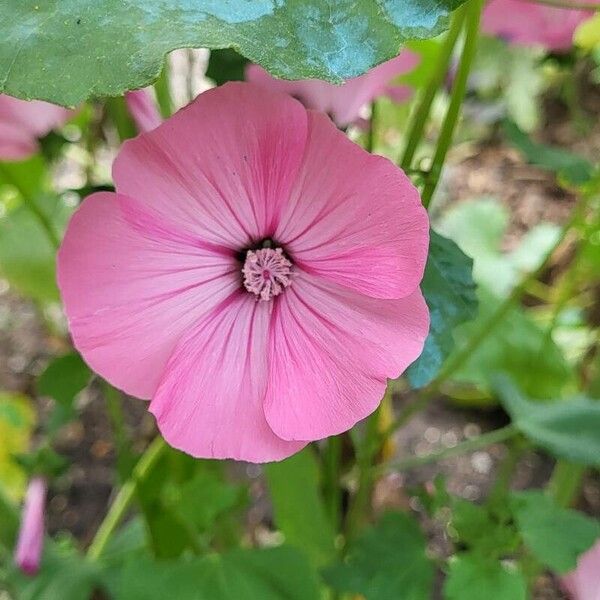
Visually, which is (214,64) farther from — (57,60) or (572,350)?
(572,350)

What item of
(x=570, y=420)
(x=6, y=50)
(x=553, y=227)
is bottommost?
(x=553, y=227)

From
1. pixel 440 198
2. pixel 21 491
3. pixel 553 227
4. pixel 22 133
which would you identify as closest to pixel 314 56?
pixel 22 133

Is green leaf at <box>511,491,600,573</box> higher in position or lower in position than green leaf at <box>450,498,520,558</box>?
higher

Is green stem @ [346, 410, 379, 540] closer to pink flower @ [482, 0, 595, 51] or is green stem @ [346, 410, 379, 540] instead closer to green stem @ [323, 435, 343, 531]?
green stem @ [323, 435, 343, 531]

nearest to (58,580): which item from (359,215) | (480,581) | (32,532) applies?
(32,532)

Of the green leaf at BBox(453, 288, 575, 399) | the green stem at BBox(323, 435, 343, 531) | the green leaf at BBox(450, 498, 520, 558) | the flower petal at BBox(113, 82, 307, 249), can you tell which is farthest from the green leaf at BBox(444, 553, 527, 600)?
the green leaf at BBox(453, 288, 575, 399)

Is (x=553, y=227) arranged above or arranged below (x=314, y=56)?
below
